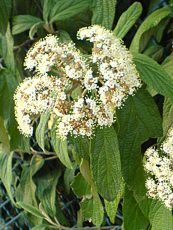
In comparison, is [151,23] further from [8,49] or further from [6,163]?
[6,163]

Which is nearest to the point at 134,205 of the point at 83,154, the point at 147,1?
the point at 83,154

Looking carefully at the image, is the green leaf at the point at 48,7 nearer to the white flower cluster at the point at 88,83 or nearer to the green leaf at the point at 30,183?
the white flower cluster at the point at 88,83

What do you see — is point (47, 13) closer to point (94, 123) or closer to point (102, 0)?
point (102, 0)

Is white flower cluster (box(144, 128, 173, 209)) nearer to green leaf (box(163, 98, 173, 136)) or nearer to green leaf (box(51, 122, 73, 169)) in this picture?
green leaf (box(163, 98, 173, 136))

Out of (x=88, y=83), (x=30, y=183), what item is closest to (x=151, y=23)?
(x=88, y=83)

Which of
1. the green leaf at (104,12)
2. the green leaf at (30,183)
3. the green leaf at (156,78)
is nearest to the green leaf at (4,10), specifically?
the green leaf at (104,12)

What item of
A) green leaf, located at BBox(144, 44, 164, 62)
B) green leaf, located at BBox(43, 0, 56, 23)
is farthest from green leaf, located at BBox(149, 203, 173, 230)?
green leaf, located at BBox(43, 0, 56, 23)
